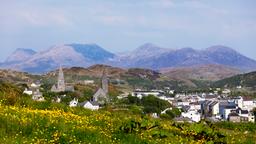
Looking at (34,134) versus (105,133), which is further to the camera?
(105,133)

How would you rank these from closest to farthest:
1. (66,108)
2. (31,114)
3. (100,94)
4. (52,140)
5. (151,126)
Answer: (52,140) < (31,114) < (151,126) < (66,108) < (100,94)

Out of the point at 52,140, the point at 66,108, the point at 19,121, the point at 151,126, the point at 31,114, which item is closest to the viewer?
the point at 52,140

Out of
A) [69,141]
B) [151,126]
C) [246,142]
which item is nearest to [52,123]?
[69,141]

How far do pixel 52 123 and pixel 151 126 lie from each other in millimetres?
3736

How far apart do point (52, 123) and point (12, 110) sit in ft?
7.86

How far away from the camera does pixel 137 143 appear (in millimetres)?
13211

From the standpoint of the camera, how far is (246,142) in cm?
1677

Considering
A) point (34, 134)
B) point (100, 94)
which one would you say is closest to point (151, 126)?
point (34, 134)

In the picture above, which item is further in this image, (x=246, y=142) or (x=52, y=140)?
(x=246, y=142)

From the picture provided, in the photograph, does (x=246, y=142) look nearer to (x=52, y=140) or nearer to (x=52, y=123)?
(x=52, y=123)

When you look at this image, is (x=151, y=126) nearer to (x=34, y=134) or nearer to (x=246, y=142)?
(x=246, y=142)

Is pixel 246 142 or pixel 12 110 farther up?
pixel 12 110

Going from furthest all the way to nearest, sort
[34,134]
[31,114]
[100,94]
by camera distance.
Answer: [100,94]
[31,114]
[34,134]

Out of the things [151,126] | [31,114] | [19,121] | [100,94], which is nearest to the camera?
[19,121]
